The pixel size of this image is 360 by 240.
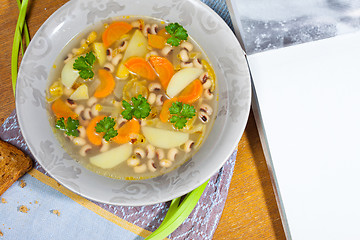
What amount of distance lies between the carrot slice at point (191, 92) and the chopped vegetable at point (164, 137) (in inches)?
5.7

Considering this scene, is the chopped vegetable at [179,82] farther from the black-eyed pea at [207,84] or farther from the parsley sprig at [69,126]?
the parsley sprig at [69,126]

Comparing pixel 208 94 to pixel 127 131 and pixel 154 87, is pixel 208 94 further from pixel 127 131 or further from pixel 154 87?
pixel 127 131

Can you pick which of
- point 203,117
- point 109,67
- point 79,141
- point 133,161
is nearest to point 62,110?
point 79,141

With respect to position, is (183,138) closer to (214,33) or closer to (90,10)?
(214,33)

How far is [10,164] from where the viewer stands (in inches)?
64.0

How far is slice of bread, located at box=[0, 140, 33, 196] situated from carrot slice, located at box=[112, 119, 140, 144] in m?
0.44

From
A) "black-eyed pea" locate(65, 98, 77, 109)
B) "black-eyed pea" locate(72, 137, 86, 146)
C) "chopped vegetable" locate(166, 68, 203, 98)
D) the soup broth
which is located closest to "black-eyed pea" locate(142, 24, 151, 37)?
the soup broth

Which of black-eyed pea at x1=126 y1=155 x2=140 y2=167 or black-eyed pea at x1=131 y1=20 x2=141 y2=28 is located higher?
black-eyed pea at x1=131 y1=20 x2=141 y2=28

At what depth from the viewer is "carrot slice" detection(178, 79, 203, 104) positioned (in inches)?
62.8

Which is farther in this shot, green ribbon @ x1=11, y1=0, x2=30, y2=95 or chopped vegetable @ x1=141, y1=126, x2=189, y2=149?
green ribbon @ x1=11, y1=0, x2=30, y2=95

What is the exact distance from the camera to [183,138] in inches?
62.1

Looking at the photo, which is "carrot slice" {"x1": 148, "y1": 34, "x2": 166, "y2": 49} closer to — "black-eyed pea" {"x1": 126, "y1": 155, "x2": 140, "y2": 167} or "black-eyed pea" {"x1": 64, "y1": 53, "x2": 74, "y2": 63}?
"black-eyed pea" {"x1": 64, "y1": 53, "x2": 74, "y2": 63}

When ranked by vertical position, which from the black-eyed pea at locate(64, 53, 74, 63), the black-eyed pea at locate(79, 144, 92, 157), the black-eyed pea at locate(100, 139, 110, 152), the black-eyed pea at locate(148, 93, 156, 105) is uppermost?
the black-eyed pea at locate(64, 53, 74, 63)

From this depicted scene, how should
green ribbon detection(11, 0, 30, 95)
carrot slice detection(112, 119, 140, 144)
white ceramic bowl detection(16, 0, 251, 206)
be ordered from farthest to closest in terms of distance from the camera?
green ribbon detection(11, 0, 30, 95)
carrot slice detection(112, 119, 140, 144)
white ceramic bowl detection(16, 0, 251, 206)
